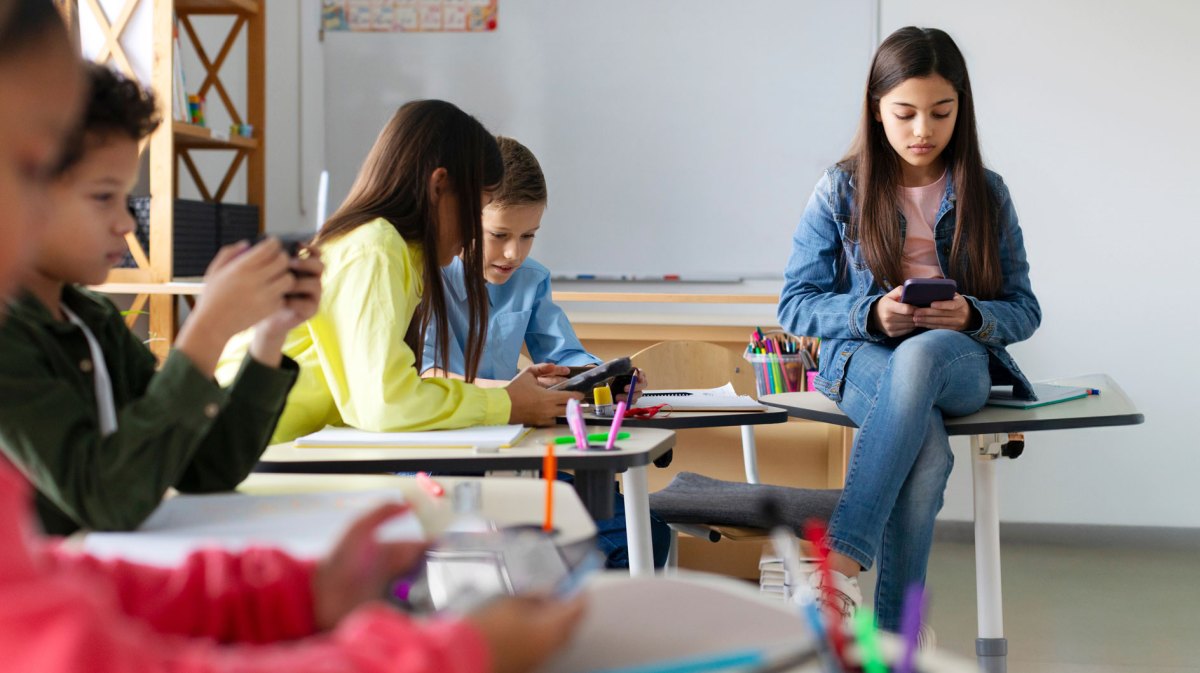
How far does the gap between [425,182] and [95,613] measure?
5.22 feet

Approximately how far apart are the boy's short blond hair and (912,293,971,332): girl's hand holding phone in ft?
2.68

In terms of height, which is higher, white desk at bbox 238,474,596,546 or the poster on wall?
the poster on wall

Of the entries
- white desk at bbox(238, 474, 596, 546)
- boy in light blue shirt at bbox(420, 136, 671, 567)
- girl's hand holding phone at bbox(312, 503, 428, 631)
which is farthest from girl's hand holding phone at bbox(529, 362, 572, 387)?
girl's hand holding phone at bbox(312, 503, 428, 631)

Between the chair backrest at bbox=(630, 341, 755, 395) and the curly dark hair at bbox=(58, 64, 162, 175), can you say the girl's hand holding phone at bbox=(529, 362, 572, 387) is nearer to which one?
the chair backrest at bbox=(630, 341, 755, 395)

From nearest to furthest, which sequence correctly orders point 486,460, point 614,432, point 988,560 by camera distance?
Answer: 1. point 486,460
2. point 614,432
3. point 988,560

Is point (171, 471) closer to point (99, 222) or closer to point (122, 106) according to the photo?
point (99, 222)

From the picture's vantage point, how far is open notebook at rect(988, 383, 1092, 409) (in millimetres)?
2262

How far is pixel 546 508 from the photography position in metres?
1.06

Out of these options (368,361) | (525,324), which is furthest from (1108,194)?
(368,361)

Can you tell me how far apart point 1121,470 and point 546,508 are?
3.50 m

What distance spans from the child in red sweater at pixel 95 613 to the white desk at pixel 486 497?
27cm

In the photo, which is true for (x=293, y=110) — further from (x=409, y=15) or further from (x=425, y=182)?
(x=425, y=182)

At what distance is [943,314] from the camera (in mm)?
2211

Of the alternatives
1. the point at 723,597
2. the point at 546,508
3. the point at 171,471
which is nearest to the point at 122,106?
the point at 171,471
